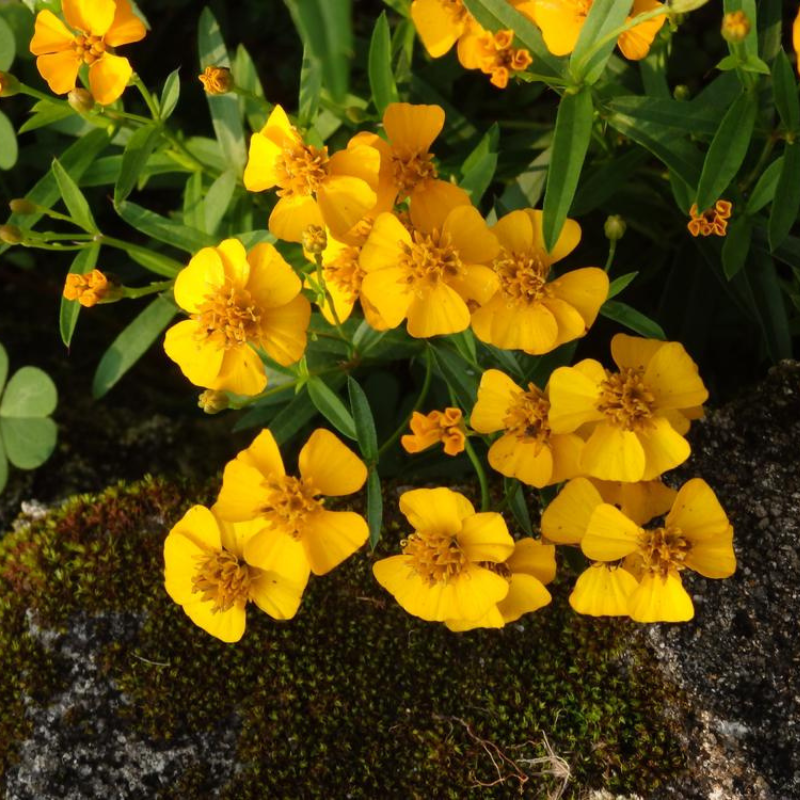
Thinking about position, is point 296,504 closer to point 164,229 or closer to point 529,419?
point 529,419

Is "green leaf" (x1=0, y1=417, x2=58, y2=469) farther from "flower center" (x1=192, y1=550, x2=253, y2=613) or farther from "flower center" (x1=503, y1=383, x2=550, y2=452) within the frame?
"flower center" (x1=503, y1=383, x2=550, y2=452)

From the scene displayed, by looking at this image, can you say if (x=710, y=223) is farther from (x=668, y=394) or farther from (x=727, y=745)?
(x=727, y=745)

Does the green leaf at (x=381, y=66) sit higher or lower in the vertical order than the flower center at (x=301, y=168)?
higher

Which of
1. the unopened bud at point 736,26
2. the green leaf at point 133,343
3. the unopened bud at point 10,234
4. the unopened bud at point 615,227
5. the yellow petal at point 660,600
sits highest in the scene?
the unopened bud at point 736,26

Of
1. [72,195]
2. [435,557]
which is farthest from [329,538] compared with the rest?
[72,195]

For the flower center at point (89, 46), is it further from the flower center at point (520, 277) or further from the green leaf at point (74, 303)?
the flower center at point (520, 277)

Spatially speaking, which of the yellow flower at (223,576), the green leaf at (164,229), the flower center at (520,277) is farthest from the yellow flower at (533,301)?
the green leaf at (164,229)
